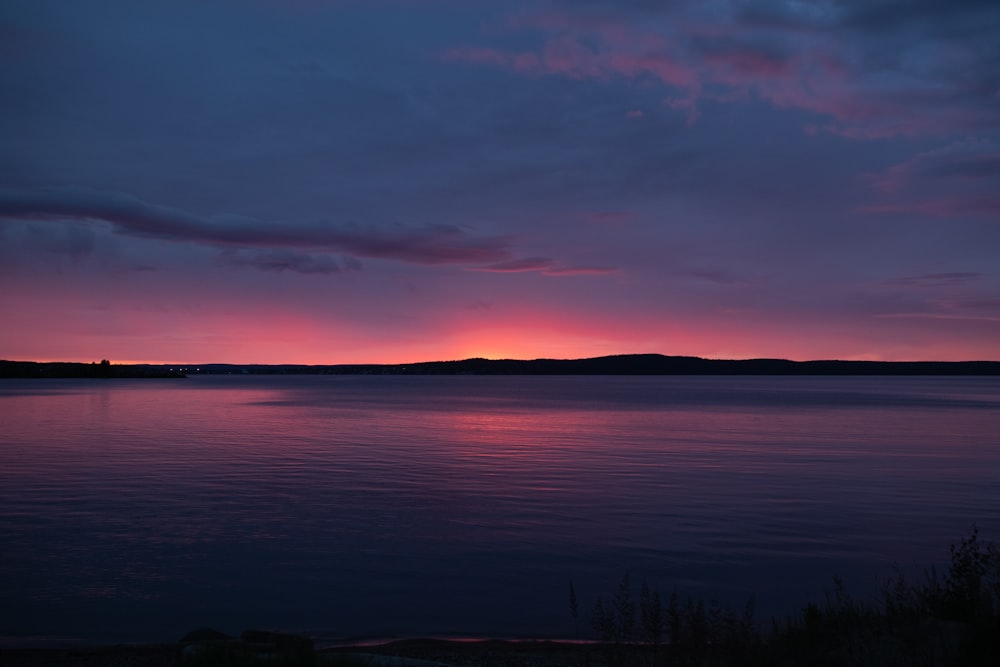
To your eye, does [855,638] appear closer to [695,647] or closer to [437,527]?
[695,647]

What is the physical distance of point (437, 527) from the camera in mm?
19391

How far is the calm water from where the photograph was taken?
43.6 feet

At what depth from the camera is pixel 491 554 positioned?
55.1ft

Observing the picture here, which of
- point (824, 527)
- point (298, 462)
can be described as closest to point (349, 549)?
point (824, 527)

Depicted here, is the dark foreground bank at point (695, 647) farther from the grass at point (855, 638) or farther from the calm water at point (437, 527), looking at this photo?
the calm water at point (437, 527)

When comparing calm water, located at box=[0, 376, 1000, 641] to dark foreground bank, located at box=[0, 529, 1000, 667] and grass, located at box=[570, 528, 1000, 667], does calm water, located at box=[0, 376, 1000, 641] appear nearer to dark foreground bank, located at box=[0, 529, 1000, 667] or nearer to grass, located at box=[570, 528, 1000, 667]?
dark foreground bank, located at box=[0, 529, 1000, 667]

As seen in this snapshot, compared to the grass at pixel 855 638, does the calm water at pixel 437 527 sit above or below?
below

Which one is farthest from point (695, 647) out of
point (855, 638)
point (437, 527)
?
point (437, 527)

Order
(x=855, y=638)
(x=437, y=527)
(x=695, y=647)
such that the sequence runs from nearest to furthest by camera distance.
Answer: (x=855, y=638) < (x=695, y=647) < (x=437, y=527)

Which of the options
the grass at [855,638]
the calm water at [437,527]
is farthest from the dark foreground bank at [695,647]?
the calm water at [437,527]

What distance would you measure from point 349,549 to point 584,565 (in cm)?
542

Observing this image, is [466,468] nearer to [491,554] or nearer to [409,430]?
[491,554]

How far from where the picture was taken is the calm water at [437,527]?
13.3 meters

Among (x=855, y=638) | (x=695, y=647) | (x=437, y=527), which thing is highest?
(x=855, y=638)
